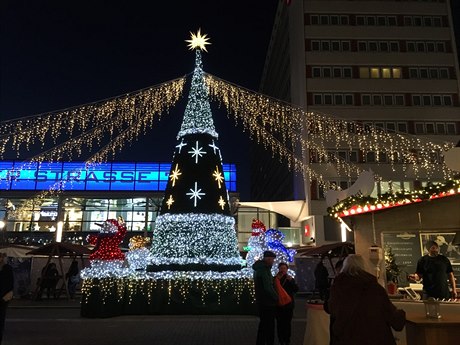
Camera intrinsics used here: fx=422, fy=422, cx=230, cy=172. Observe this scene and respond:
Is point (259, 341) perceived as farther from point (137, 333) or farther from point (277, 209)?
point (277, 209)

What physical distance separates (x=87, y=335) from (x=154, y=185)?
90.7 ft

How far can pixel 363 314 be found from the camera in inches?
138

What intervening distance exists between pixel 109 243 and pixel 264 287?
6.95 meters

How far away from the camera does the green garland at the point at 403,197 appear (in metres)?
8.54

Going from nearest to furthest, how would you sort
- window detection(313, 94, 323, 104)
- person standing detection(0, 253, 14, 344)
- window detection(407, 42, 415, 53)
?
person standing detection(0, 253, 14, 344), window detection(313, 94, 323, 104), window detection(407, 42, 415, 53)

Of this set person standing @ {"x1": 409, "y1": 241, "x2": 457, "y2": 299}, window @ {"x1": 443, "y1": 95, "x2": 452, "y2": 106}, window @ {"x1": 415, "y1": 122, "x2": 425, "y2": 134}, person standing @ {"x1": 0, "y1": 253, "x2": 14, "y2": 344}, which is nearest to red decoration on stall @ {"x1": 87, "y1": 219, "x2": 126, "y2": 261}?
person standing @ {"x1": 0, "y1": 253, "x2": 14, "y2": 344}

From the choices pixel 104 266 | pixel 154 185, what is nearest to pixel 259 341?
pixel 104 266

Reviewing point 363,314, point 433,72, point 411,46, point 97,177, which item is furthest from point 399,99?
point 363,314

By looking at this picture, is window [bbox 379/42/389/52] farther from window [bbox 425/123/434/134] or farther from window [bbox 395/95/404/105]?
window [bbox 425/123/434/134]

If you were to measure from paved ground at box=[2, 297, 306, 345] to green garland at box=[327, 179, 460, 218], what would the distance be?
10.2 ft

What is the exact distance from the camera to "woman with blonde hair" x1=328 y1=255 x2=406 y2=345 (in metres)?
3.47

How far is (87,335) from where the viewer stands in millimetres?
8953

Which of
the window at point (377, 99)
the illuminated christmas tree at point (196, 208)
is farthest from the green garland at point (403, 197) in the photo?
the window at point (377, 99)

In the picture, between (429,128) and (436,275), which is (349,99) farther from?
(436,275)
